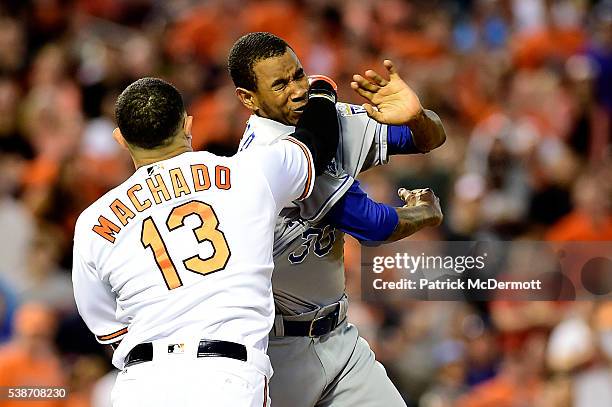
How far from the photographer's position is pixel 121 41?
9000 millimetres

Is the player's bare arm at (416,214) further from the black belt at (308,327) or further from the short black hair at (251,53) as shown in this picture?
the short black hair at (251,53)

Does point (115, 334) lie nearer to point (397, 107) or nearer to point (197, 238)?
point (197, 238)

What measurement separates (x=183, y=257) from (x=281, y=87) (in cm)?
77

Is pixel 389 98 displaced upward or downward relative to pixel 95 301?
upward

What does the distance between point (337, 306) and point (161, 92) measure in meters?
1.04

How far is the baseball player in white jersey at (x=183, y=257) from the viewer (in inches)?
118

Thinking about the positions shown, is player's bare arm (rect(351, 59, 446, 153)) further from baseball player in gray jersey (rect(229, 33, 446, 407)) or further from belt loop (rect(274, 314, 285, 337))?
belt loop (rect(274, 314, 285, 337))

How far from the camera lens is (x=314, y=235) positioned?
363 cm

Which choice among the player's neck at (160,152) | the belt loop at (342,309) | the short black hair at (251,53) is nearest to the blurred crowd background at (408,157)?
the belt loop at (342,309)

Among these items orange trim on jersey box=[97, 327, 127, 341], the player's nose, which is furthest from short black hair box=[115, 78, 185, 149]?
orange trim on jersey box=[97, 327, 127, 341]
